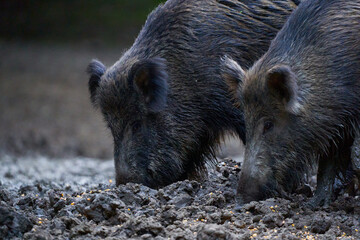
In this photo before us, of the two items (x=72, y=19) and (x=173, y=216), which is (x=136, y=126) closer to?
(x=173, y=216)

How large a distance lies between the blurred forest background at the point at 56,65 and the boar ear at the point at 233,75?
16.0 ft

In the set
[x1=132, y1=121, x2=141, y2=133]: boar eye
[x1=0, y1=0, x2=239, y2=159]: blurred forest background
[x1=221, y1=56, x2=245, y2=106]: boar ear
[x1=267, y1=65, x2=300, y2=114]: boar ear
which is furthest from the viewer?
[x1=0, y1=0, x2=239, y2=159]: blurred forest background

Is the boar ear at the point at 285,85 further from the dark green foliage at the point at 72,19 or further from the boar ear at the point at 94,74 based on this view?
the dark green foliage at the point at 72,19

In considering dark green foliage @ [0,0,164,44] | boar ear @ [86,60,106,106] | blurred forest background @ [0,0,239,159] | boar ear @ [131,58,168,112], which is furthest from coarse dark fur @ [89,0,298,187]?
dark green foliage @ [0,0,164,44]

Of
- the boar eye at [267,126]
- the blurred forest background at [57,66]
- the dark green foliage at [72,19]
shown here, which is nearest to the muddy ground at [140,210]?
the boar eye at [267,126]

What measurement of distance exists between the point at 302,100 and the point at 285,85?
219 millimetres

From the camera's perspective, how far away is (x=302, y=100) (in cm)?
551

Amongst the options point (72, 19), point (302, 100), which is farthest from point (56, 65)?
point (302, 100)

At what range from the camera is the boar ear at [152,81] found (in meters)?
6.50

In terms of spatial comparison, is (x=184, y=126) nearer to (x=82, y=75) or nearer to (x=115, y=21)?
(x=82, y=75)

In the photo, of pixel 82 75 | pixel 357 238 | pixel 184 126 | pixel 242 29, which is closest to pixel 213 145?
pixel 184 126

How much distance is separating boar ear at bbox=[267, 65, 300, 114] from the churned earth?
777 millimetres

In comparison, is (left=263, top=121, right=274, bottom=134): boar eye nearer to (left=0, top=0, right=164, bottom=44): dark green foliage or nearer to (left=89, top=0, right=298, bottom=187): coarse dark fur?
(left=89, top=0, right=298, bottom=187): coarse dark fur

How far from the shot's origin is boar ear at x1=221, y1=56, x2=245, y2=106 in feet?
19.5
